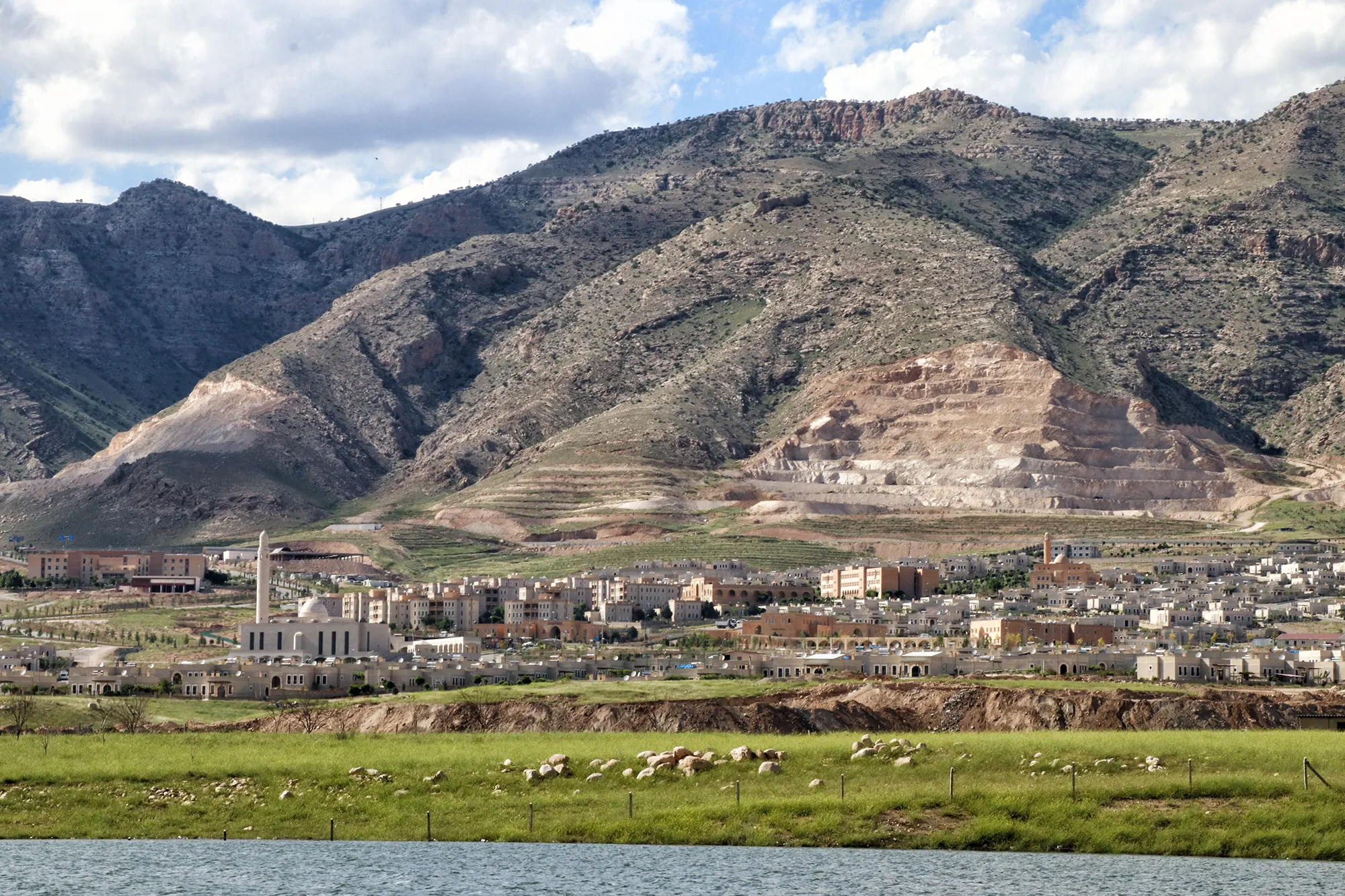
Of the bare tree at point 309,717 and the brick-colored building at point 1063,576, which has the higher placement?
the brick-colored building at point 1063,576

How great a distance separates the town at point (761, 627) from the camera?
11200cm

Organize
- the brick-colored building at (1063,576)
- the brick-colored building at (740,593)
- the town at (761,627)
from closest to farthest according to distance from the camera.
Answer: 1. the town at (761,627)
2. the brick-colored building at (740,593)
3. the brick-colored building at (1063,576)

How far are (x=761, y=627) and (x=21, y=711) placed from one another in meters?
73.7

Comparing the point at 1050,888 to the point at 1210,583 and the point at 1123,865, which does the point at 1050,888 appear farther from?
the point at 1210,583

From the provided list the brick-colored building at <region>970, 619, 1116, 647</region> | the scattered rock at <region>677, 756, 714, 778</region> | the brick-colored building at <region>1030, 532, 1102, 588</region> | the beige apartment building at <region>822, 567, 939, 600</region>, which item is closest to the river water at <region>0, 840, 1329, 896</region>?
the scattered rock at <region>677, 756, 714, 778</region>

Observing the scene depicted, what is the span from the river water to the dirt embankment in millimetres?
22276

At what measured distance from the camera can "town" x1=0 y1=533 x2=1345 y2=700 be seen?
112 m

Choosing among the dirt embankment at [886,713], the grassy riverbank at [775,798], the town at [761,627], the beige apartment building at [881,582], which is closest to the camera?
the grassy riverbank at [775,798]

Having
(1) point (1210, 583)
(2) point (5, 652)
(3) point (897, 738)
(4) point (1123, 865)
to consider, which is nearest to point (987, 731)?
(3) point (897, 738)

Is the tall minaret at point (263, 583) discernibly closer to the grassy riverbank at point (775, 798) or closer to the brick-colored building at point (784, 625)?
the brick-colored building at point (784, 625)

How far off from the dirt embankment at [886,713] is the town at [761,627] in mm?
21725

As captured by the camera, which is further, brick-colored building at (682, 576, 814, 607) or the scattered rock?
brick-colored building at (682, 576, 814, 607)

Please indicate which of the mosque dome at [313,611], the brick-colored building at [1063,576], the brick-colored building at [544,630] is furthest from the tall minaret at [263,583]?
the brick-colored building at [1063,576]

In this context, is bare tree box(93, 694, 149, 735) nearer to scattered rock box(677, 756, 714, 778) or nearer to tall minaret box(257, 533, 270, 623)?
scattered rock box(677, 756, 714, 778)
